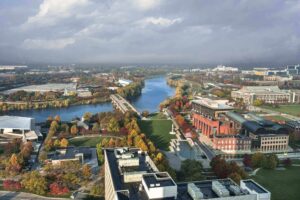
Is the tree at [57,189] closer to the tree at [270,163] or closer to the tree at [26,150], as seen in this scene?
the tree at [26,150]

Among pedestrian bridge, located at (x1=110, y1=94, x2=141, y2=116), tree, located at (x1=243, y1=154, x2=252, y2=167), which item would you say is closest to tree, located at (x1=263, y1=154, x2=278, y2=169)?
tree, located at (x1=243, y1=154, x2=252, y2=167)

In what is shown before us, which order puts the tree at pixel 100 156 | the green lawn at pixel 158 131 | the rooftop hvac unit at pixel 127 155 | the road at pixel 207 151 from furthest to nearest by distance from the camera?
the green lawn at pixel 158 131 → the road at pixel 207 151 → the tree at pixel 100 156 → the rooftop hvac unit at pixel 127 155

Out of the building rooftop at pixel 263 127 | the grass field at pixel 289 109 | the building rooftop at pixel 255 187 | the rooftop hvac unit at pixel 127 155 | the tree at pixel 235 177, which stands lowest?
the grass field at pixel 289 109

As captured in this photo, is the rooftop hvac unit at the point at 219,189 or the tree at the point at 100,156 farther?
the tree at the point at 100,156

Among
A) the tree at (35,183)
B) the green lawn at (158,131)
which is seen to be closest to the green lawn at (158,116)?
the green lawn at (158,131)

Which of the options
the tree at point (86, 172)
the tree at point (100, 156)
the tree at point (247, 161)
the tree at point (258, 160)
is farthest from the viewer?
the tree at point (100, 156)

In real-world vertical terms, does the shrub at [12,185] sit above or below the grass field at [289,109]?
below

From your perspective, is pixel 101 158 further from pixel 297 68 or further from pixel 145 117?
pixel 297 68

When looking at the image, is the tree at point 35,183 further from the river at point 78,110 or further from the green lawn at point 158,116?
the green lawn at point 158,116
